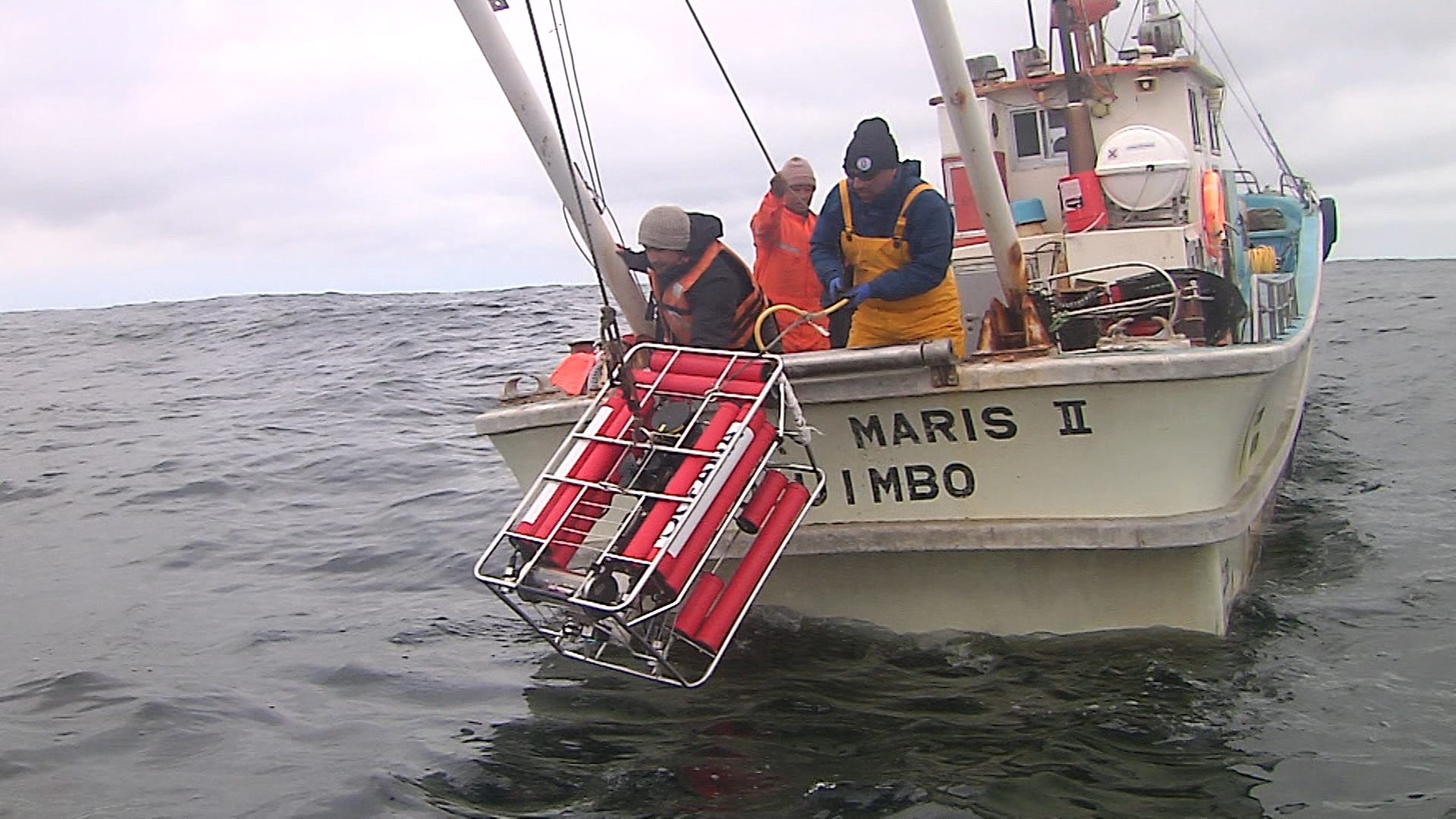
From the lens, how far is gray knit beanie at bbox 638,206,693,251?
5.90 m

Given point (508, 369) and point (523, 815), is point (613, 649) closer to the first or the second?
point (523, 815)

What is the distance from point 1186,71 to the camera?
955 centimetres

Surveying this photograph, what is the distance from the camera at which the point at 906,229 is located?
5.70m

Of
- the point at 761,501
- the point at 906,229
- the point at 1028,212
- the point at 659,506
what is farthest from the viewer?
the point at 1028,212

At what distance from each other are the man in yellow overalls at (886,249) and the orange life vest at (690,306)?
1.21ft

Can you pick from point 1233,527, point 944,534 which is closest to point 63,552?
point 944,534

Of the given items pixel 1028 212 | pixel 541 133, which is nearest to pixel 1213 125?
pixel 1028 212

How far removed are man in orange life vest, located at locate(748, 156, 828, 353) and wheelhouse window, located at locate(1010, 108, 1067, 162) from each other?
3235 millimetres

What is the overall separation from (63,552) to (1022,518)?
23.1ft

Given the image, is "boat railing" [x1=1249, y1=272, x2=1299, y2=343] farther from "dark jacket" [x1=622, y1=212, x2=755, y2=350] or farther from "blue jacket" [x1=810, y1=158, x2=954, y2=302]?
"dark jacket" [x1=622, y1=212, x2=755, y2=350]

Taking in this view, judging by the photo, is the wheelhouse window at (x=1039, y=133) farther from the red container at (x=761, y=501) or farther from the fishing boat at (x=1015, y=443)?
the red container at (x=761, y=501)

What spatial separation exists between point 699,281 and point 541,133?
99 cm

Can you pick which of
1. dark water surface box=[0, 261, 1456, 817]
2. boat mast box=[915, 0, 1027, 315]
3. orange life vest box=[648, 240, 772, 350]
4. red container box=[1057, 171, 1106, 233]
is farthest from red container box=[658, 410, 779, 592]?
red container box=[1057, 171, 1106, 233]

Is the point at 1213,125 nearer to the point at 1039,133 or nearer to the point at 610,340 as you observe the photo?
the point at 1039,133
